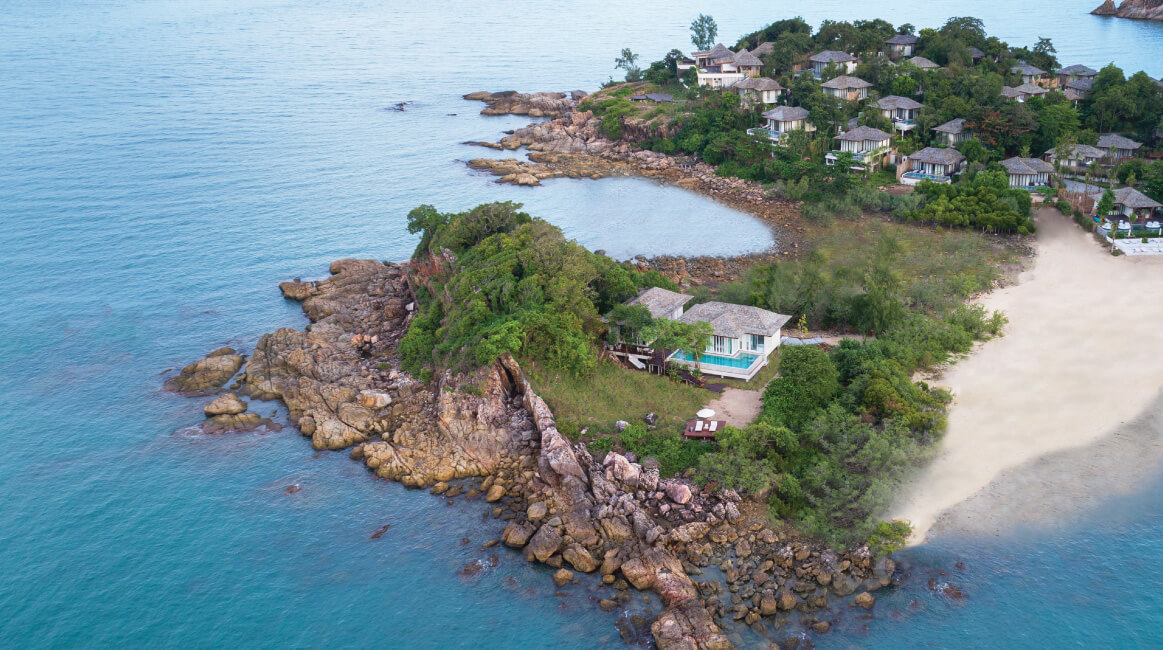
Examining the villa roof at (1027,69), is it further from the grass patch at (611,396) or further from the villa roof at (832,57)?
the grass patch at (611,396)

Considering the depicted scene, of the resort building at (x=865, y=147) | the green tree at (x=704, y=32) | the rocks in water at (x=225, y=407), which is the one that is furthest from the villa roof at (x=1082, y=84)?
the rocks in water at (x=225, y=407)

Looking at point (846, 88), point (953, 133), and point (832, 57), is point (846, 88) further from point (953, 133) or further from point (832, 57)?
point (953, 133)

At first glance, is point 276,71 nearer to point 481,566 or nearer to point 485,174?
point 485,174

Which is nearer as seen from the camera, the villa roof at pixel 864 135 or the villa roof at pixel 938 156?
the villa roof at pixel 938 156

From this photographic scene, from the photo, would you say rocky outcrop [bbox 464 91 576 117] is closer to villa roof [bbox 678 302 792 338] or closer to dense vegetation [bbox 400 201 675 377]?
dense vegetation [bbox 400 201 675 377]

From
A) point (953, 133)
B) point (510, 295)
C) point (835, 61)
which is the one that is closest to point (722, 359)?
point (510, 295)

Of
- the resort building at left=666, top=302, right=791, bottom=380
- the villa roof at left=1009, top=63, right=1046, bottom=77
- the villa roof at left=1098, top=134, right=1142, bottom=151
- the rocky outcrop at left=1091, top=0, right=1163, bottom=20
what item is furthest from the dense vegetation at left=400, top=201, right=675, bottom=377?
the rocky outcrop at left=1091, top=0, right=1163, bottom=20

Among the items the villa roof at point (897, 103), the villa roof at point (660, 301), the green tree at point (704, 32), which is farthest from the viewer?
the green tree at point (704, 32)
